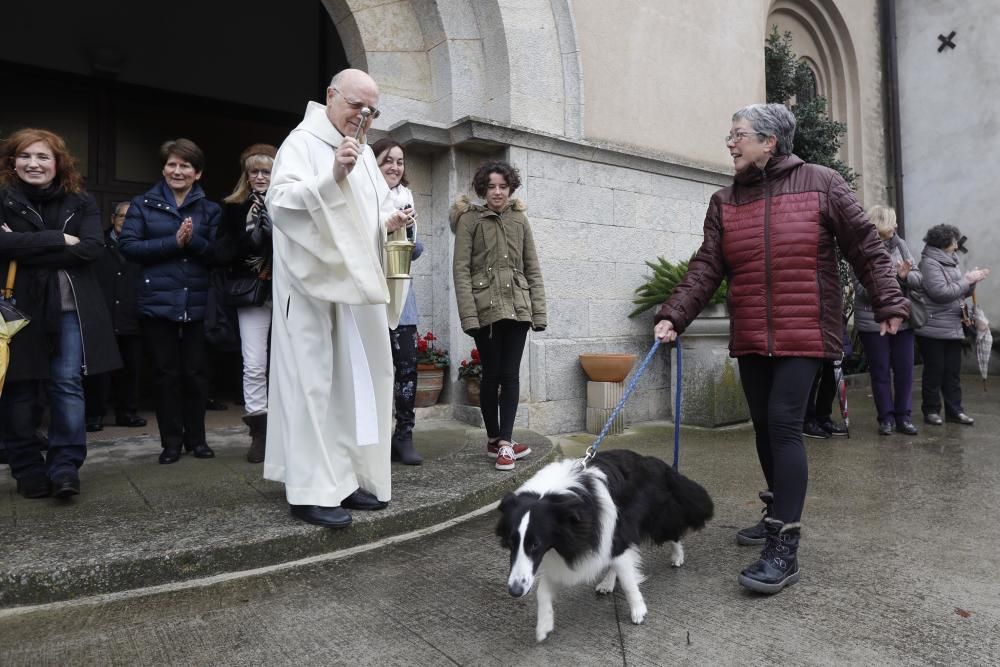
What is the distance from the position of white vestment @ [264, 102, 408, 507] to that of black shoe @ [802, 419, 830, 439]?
4.19 metres

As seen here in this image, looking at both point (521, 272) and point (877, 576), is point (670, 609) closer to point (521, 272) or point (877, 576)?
point (877, 576)

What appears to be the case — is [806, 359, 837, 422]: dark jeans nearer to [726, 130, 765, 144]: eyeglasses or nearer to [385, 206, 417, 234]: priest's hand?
[726, 130, 765, 144]: eyeglasses

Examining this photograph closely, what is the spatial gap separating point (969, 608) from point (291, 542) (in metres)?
2.71

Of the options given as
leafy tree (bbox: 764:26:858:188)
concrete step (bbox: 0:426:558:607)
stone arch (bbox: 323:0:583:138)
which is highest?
leafy tree (bbox: 764:26:858:188)

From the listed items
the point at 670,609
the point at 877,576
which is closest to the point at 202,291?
the point at 670,609

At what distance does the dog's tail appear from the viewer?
9.75ft

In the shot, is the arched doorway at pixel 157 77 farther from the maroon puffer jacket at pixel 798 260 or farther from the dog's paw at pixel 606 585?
the dog's paw at pixel 606 585

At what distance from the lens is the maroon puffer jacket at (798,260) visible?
2.92m

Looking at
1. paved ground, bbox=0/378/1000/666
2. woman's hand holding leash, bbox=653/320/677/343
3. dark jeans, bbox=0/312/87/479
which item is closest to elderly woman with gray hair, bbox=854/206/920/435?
paved ground, bbox=0/378/1000/666

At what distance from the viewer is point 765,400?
314cm

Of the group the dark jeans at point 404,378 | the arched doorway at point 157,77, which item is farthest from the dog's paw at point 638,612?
the arched doorway at point 157,77

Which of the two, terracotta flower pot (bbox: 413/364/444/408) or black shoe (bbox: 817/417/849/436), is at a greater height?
terracotta flower pot (bbox: 413/364/444/408)

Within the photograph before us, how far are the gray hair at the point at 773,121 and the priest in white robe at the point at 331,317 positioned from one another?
1658mm

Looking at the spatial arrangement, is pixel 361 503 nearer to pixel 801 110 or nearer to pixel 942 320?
pixel 942 320
